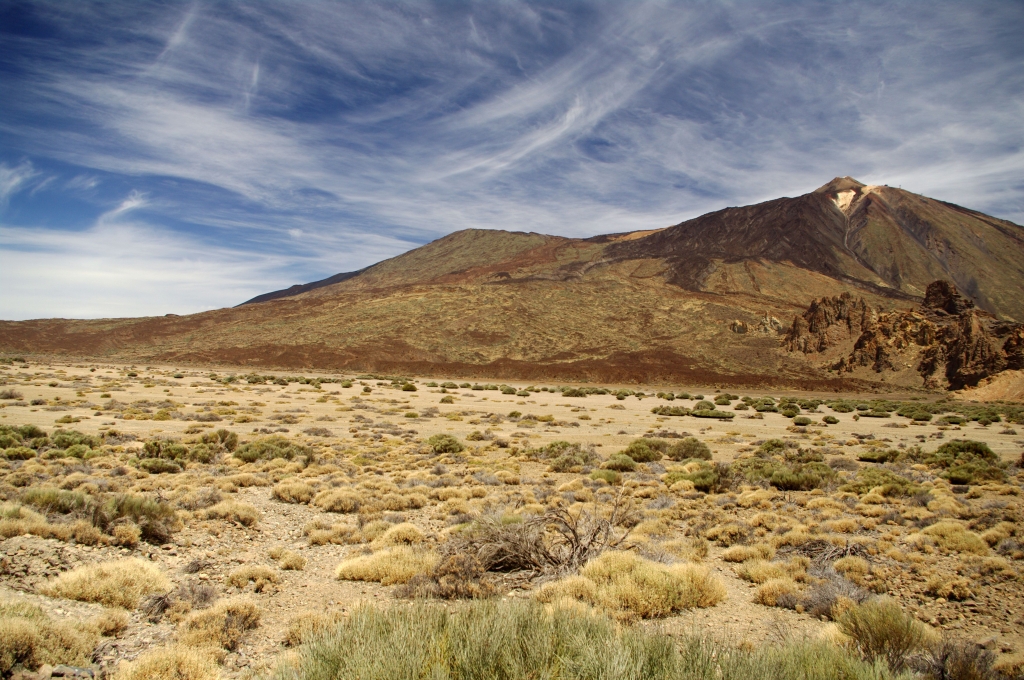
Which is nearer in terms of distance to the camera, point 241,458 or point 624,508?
point 624,508

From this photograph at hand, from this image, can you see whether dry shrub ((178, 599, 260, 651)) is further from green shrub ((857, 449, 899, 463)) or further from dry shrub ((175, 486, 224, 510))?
green shrub ((857, 449, 899, 463))

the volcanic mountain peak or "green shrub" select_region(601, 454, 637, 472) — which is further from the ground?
the volcanic mountain peak

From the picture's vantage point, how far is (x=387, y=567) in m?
6.48

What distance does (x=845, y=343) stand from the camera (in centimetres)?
5750

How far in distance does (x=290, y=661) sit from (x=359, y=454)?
11736mm

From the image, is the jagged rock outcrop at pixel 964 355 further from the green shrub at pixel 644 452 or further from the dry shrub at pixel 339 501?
the dry shrub at pixel 339 501

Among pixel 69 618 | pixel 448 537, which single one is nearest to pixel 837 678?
pixel 448 537

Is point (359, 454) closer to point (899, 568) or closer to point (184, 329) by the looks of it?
point (899, 568)

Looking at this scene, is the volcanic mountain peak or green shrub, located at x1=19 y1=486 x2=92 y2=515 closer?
green shrub, located at x1=19 y1=486 x2=92 y2=515

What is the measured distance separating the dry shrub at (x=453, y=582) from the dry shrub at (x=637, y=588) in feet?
2.59

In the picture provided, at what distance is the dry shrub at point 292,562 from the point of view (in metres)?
6.83

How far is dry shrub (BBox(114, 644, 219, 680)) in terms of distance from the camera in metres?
3.70

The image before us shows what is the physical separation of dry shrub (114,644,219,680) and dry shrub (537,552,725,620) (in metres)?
3.12

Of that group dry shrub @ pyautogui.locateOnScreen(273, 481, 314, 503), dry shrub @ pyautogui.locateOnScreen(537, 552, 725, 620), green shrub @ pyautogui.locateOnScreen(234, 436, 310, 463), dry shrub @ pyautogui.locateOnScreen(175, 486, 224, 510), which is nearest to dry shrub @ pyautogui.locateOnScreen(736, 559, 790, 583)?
dry shrub @ pyautogui.locateOnScreen(537, 552, 725, 620)
